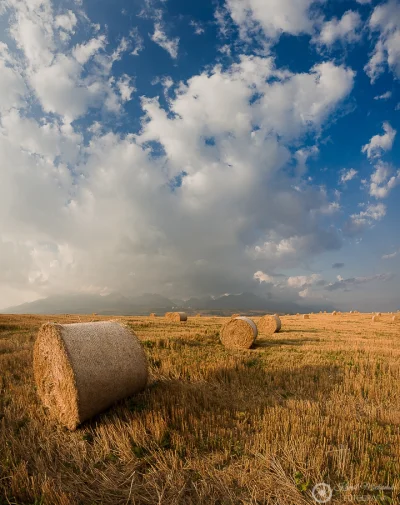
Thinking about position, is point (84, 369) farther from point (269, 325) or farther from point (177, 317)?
point (177, 317)

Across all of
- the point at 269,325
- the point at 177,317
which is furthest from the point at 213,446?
the point at 177,317

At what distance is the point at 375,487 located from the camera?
13.0 feet

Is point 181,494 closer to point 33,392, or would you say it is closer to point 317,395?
point 317,395

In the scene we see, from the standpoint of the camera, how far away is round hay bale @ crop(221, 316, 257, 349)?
16.2 metres

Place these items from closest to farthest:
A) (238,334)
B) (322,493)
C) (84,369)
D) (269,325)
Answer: (322,493) → (84,369) → (238,334) → (269,325)

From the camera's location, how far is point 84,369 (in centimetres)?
647

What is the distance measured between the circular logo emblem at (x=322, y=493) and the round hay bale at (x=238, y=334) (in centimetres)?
1223

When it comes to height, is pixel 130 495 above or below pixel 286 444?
below

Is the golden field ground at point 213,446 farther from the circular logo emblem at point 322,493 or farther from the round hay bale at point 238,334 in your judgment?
the round hay bale at point 238,334

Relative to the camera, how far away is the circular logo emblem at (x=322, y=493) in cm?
378

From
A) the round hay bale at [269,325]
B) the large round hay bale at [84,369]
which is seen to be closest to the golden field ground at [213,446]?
the large round hay bale at [84,369]

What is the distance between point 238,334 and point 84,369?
435 inches

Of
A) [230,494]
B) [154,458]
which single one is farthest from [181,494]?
[154,458]

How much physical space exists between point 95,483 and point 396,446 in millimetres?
4790
